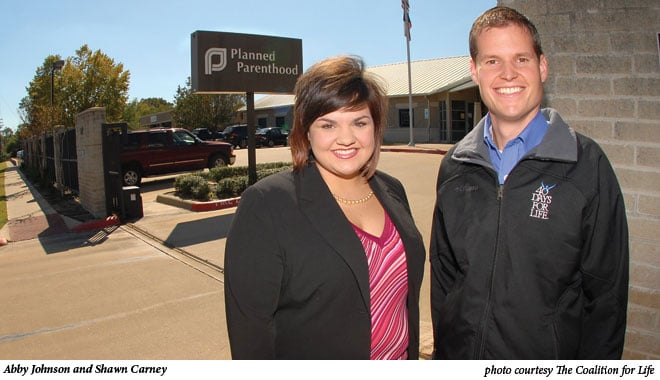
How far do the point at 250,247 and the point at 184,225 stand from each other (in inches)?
310

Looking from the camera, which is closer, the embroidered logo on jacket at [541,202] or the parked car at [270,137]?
the embroidered logo on jacket at [541,202]

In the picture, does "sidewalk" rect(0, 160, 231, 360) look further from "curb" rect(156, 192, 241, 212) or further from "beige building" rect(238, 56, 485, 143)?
"beige building" rect(238, 56, 485, 143)

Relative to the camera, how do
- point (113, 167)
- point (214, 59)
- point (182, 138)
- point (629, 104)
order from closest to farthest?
point (629, 104)
point (113, 167)
point (214, 59)
point (182, 138)

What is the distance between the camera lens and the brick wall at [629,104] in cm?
296

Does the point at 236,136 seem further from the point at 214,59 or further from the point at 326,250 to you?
the point at 326,250

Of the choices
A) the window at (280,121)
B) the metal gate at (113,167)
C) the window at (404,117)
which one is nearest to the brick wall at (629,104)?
the metal gate at (113,167)

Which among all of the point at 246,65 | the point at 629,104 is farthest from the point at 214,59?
the point at 629,104

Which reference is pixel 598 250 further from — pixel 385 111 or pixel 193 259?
pixel 193 259

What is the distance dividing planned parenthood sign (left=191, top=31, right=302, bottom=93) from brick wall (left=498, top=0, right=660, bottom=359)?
36.2ft

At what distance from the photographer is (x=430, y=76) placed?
108 feet

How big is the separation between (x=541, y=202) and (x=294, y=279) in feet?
3.41

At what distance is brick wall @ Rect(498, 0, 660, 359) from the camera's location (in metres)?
Result: 2.96

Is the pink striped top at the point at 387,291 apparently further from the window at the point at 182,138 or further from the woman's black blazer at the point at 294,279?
the window at the point at 182,138
